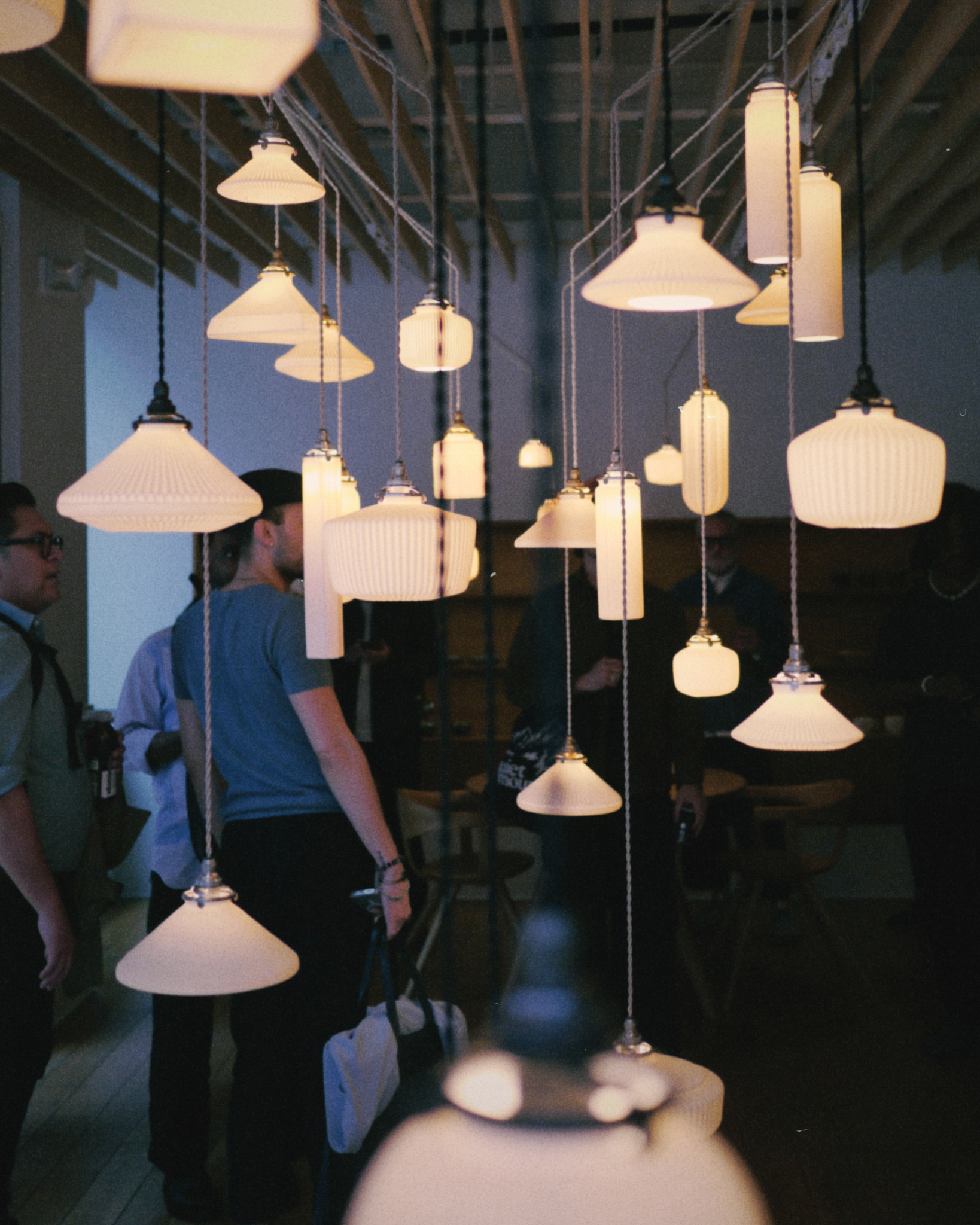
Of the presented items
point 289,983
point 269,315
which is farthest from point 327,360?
point 289,983

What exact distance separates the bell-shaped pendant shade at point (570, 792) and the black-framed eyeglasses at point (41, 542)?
1.34 m

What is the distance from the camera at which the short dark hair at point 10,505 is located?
2754 millimetres

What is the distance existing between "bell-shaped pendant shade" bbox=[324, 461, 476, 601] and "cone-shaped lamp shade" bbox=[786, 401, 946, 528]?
552 millimetres

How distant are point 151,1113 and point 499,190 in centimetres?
479

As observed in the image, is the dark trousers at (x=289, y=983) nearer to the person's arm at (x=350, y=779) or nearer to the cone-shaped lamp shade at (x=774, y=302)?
the person's arm at (x=350, y=779)

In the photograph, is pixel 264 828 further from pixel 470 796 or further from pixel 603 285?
pixel 470 796

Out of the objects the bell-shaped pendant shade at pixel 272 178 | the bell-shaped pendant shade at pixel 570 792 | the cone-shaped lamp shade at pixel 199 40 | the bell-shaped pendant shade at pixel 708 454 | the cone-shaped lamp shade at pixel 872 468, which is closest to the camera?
the cone-shaped lamp shade at pixel 199 40

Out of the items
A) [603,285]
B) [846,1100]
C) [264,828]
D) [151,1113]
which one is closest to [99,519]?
[603,285]

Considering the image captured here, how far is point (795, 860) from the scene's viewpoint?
14.5 feet

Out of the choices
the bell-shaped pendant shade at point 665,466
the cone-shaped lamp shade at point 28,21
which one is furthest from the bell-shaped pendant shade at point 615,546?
the bell-shaped pendant shade at point 665,466

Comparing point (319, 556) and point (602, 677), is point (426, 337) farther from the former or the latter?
point (602, 677)

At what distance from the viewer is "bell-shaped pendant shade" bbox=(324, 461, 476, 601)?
5.80 ft

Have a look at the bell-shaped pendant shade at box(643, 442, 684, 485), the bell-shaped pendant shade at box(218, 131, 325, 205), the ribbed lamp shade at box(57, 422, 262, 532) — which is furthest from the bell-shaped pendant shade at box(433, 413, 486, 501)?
the bell-shaped pendant shade at box(643, 442, 684, 485)

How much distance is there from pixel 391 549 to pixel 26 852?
127 centimetres
